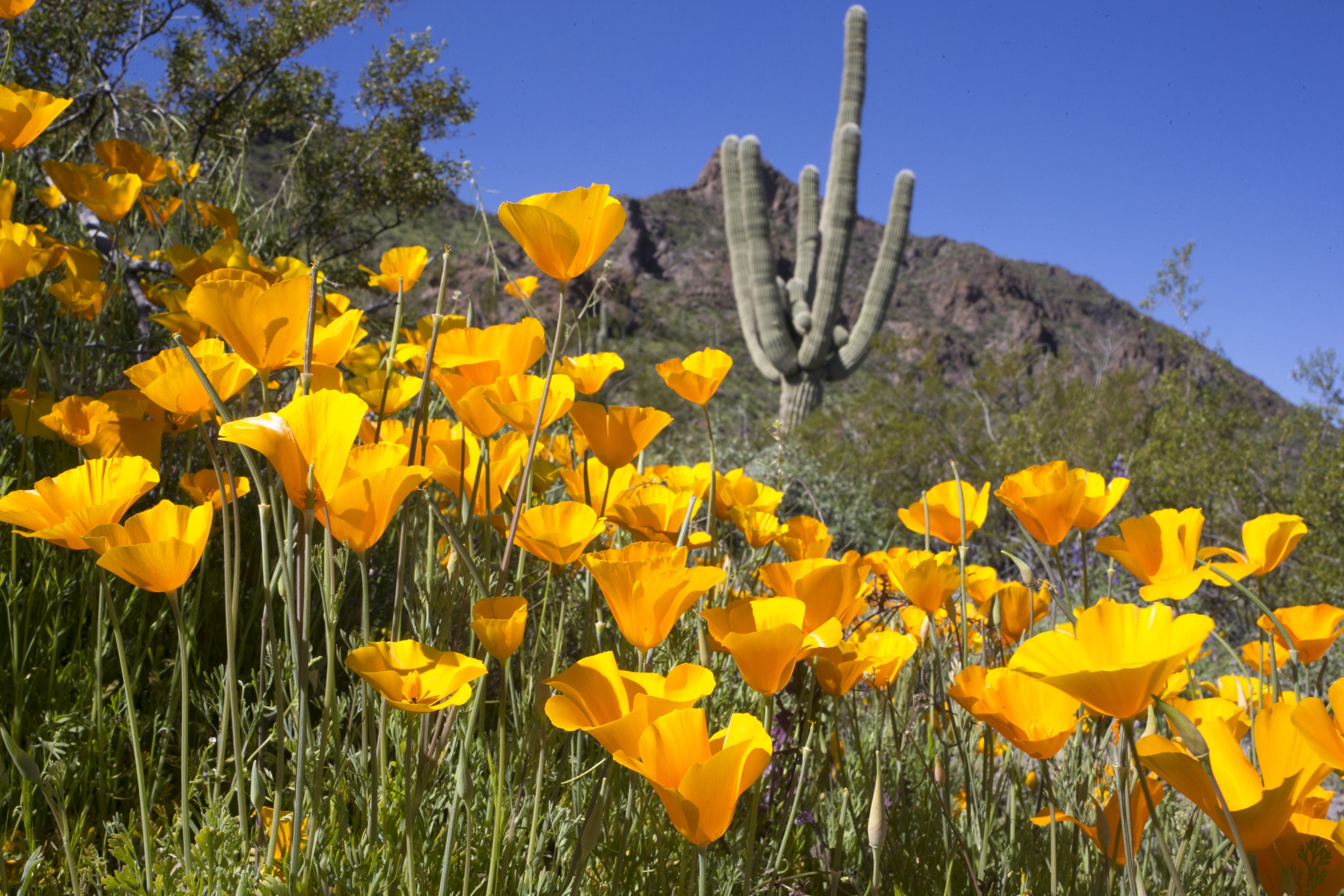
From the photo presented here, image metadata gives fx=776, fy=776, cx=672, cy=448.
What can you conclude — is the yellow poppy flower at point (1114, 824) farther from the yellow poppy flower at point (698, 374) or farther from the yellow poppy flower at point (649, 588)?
the yellow poppy flower at point (698, 374)

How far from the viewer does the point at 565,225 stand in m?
0.79

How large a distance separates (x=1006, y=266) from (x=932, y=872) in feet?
156

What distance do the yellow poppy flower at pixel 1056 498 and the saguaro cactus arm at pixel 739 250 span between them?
8570 mm

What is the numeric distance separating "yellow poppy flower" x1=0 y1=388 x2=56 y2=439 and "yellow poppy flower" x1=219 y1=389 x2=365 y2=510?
2.83 ft

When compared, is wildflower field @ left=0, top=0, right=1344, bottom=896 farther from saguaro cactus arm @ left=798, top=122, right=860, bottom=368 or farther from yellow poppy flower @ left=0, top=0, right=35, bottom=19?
saguaro cactus arm @ left=798, top=122, right=860, bottom=368

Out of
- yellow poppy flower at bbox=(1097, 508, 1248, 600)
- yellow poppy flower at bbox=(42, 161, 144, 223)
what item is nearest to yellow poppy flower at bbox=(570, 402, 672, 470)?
yellow poppy flower at bbox=(1097, 508, 1248, 600)

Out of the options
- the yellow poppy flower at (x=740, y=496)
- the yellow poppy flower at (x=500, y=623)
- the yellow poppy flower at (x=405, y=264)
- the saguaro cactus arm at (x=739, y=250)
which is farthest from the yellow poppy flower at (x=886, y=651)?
the saguaro cactus arm at (x=739, y=250)

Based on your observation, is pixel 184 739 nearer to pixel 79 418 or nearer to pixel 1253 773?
pixel 79 418

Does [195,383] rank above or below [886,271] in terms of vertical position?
below

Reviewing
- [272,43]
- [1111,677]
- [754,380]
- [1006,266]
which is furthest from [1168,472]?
[1006,266]

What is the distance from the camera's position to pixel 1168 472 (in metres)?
7.29

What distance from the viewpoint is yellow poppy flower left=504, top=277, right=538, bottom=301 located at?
1569 millimetres

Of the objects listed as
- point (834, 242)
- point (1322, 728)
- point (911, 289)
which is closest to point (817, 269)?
point (834, 242)

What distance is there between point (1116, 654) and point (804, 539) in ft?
1.62
